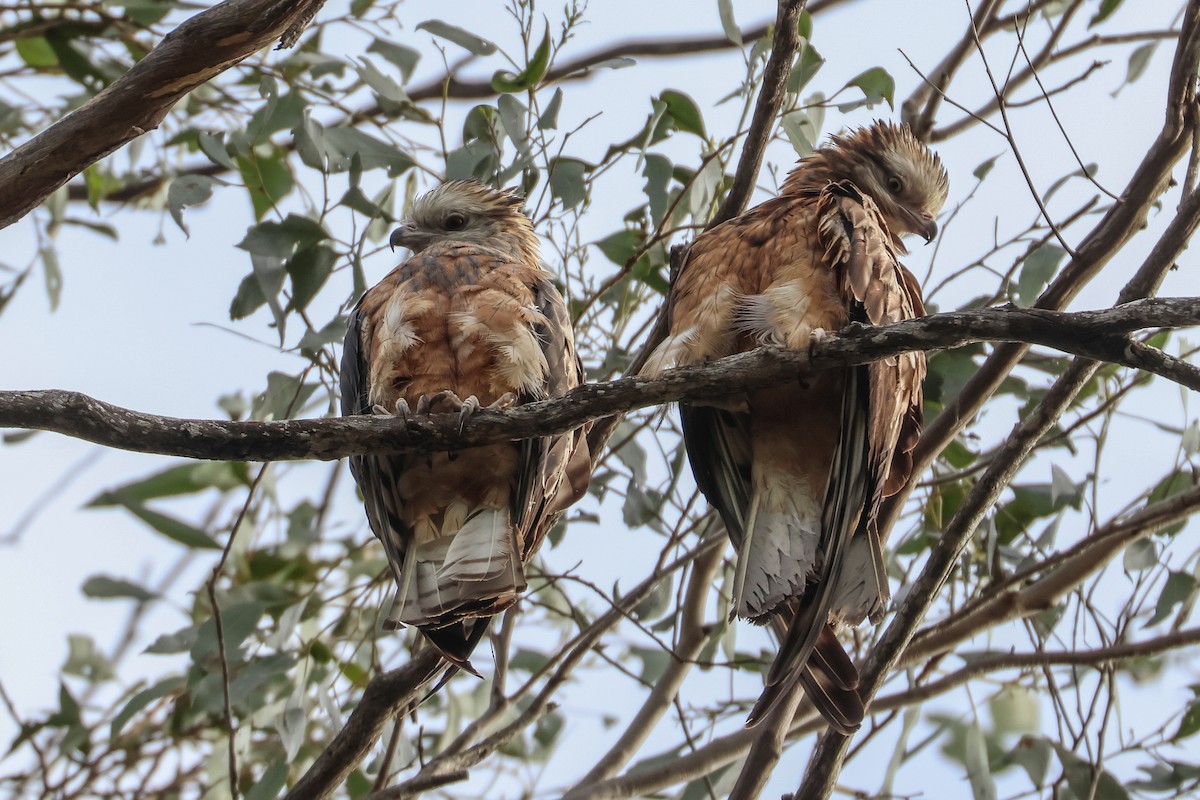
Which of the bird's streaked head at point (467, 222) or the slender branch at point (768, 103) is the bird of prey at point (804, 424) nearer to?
the slender branch at point (768, 103)

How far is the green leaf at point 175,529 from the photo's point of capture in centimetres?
423

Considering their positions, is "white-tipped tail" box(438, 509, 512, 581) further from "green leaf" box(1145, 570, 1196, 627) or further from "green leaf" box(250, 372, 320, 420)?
"green leaf" box(1145, 570, 1196, 627)

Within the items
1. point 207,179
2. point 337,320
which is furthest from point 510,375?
point 207,179

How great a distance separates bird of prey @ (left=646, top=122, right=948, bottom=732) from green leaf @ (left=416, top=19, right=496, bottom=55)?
101 centimetres

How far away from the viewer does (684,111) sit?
4039 mm

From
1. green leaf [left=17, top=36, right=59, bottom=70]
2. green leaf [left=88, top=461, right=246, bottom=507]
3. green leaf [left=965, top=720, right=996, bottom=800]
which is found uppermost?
green leaf [left=17, top=36, right=59, bottom=70]

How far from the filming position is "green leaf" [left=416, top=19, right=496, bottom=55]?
3.93m

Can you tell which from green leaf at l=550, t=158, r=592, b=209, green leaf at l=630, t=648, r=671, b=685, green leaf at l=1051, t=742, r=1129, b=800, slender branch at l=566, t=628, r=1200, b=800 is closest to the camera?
slender branch at l=566, t=628, r=1200, b=800

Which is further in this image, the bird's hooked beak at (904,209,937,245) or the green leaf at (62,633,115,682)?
the green leaf at (62,633,115,682)

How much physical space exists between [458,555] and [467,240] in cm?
142

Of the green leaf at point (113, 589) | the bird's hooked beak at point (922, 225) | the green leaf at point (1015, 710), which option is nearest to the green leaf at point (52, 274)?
the green leaf at point (113, 589)

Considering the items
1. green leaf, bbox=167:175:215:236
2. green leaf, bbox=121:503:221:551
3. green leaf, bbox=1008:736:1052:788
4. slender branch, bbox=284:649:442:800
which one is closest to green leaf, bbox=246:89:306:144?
green leaf, bbox=167:175:215:236

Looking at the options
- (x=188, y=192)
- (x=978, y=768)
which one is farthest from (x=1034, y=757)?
(x=188, y=192)

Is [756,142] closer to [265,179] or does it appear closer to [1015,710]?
[265,179]
